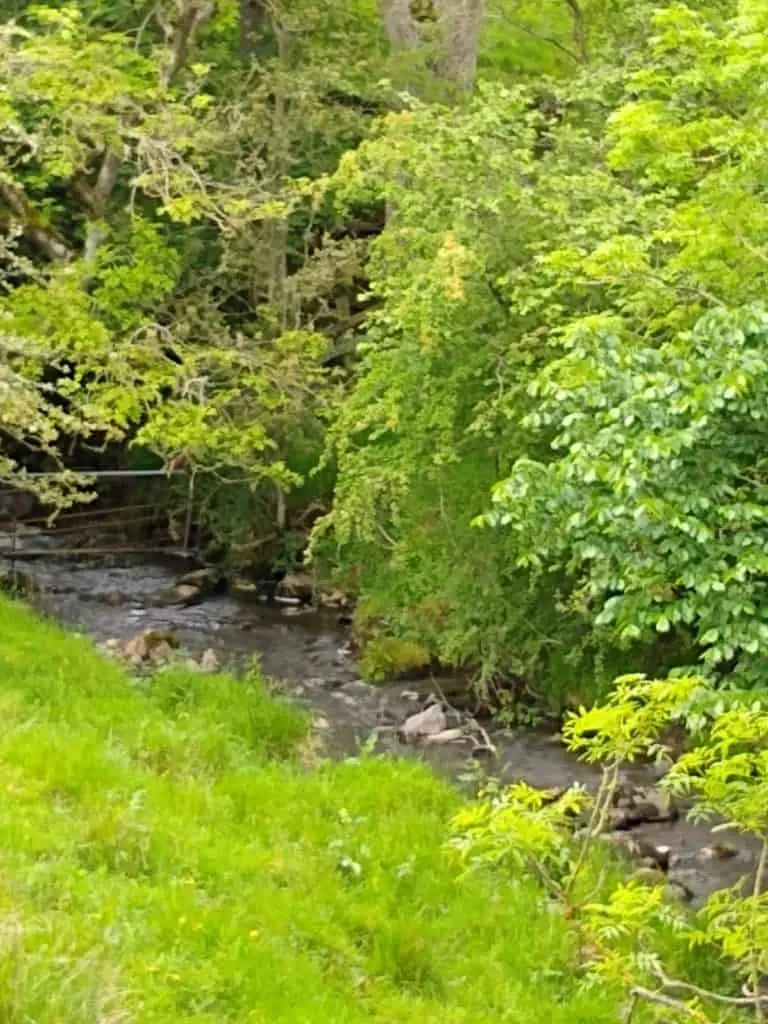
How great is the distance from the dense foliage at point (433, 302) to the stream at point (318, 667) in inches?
29.2

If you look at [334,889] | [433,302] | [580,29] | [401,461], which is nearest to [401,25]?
[580,29]

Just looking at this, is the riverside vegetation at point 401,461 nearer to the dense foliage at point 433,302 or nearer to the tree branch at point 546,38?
the dense foliage at point 433,302

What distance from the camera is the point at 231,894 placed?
241 inches

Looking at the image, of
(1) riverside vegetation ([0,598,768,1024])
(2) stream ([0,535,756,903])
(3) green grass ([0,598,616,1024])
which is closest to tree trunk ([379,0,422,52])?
(2) stream ([0,535,756,903])

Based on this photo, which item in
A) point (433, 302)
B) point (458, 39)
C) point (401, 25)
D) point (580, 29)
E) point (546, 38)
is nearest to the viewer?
point (433, 302)

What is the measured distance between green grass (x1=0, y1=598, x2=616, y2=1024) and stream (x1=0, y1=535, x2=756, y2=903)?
195cm

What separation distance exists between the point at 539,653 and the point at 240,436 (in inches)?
161

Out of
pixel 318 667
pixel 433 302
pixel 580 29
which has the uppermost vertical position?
pixel 580 29

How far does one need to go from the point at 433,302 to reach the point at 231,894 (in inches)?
266

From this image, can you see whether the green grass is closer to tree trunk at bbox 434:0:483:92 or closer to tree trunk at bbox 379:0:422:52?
tree trunk at bbox 434:0:483:92

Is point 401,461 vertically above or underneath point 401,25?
underneath

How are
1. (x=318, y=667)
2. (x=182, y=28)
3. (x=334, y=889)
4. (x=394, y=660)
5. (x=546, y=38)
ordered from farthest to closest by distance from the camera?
1. (x=546, y=38)
2. (x=182, y=28)
3. (x=318, y=667)
4. (x=394, y=660)
5. (x=334, y=889)

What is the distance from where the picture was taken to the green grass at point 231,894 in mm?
5016

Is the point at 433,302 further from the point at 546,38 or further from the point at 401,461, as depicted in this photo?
the point at 546,38
